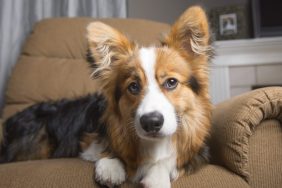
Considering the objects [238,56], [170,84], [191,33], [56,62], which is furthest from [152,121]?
[238,56]

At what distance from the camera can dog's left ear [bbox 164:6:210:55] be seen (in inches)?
55.2

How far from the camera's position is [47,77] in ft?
7.25

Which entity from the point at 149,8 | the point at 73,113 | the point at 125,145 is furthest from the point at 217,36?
the point at 125,145

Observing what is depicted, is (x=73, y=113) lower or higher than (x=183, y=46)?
lower

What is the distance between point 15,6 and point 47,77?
814 millimetres

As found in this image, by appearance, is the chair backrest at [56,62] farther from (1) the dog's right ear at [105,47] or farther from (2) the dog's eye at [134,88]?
(2) the dog's eye at [134,88]

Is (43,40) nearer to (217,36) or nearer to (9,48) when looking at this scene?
(9,48)

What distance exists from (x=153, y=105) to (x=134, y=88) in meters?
0.17

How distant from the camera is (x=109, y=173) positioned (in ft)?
4.18

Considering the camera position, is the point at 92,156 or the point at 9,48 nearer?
the point at 92,156

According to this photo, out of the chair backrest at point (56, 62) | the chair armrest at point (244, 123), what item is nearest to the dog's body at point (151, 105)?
the chair armrest at point (244, 123)

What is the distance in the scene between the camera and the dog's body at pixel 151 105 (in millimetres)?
1263

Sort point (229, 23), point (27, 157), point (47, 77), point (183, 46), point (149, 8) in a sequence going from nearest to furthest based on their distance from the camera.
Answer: point (183, 46) < point (27, 157) < point (47, 77) < point (229, 23) < point (149, 8)

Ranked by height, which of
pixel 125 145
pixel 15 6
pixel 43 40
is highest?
pixel 15 6
